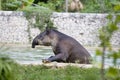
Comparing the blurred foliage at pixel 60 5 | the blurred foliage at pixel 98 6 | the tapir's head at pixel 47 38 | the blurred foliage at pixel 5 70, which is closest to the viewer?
the blurred foliage at pixel 5 70

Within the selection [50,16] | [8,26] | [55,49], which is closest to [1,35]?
[8,26]

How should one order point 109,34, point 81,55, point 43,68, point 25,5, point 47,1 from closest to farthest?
1. point 109,34
2. point 43,68
3. point 81,55
4. point 25,5
5. point 47,1

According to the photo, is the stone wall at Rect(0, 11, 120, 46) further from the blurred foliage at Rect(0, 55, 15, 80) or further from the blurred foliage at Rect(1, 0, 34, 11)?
the blurred foliage at Rect(0, 55, 15, 80)

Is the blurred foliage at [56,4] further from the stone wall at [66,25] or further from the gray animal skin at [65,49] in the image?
the gray animal skin at [65,49]

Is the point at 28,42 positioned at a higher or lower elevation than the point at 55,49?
lower

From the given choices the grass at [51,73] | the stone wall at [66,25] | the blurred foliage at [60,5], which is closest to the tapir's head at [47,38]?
the grass at [51,73]

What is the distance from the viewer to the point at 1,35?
59.4 feet

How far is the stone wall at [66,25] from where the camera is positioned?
1772 cm

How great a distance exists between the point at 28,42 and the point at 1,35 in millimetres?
1188

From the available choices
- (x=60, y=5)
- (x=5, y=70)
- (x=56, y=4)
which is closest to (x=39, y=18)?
(x=56, y=4)

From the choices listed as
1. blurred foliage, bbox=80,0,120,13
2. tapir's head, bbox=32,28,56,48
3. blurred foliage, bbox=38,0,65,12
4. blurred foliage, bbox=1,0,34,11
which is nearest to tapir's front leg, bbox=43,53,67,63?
tapir's head, bbox=32,28,56,48

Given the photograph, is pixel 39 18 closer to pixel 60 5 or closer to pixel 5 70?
pixel 60 5

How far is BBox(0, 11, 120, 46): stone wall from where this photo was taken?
17719 millimetres

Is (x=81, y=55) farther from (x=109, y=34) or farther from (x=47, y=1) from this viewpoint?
(x=47, y=1)
